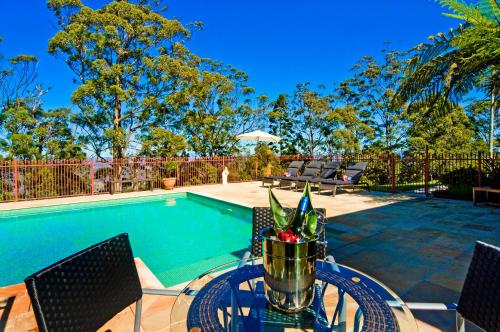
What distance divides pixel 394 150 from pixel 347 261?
50.2ft

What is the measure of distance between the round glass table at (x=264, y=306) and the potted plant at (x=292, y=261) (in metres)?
0.09

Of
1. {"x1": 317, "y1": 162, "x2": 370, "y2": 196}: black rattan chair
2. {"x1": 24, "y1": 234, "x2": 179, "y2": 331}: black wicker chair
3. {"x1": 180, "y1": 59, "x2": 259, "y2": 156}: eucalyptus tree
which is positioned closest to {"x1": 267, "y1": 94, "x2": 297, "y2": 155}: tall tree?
{"x1": 180, "y1": 59, "x2": 259, "y2": 156}: eucalyptus tree

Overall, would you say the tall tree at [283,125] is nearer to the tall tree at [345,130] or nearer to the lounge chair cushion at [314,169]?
the tall tree at [345,130]

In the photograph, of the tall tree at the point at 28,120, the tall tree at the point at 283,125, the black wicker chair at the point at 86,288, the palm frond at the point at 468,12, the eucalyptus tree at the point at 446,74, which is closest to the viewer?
the black wicker chair at the point at 86,288

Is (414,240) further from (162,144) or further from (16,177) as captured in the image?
(162,144)

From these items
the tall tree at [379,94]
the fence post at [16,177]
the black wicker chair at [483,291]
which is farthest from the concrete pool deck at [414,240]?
the tall tree at [379,94]

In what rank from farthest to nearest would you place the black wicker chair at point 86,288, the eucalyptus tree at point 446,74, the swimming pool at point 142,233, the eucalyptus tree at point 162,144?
1. the eucalyptus tree at point 162,144
2. the eucalyptus tree at point 446,74
3. the swimming pool at point 142,233
4. the black wicker chair at point 86,288

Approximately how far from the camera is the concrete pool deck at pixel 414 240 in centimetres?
254

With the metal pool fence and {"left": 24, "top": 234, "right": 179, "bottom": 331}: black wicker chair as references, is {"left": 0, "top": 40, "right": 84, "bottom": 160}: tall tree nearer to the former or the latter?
the metal pool fence

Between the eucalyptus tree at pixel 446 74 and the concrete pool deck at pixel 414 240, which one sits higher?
the eucalyptus tree at pixel 446 74

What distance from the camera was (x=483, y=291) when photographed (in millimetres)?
1235

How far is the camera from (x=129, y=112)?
42.9 feet

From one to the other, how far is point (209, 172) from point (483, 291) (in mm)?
11355

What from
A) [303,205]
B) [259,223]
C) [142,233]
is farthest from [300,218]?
[142,233]
